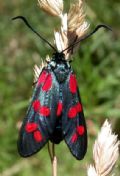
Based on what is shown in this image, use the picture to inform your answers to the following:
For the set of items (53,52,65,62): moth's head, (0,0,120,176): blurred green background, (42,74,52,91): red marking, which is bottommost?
(0,0,120,176): blurred green background

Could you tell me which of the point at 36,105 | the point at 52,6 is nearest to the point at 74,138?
the point at 36,105

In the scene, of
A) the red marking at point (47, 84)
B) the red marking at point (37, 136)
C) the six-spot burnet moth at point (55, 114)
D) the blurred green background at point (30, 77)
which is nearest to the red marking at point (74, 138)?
the six-spot burnet moth at point (55, 114)

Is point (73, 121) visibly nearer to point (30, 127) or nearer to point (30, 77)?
point (30, 127)

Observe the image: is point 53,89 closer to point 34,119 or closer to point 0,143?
point 34,119

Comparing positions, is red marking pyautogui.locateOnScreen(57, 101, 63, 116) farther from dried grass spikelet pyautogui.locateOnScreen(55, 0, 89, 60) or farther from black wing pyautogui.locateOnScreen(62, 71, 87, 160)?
dried grass spikelet pyautogui.locateOnScreen(55, 0, 89, 60)

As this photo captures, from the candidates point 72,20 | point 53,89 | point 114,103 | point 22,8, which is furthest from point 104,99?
point 72,20

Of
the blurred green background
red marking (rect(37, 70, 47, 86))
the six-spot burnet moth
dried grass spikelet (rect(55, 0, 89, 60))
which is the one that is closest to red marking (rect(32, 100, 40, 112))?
the six-spot burnet moth
